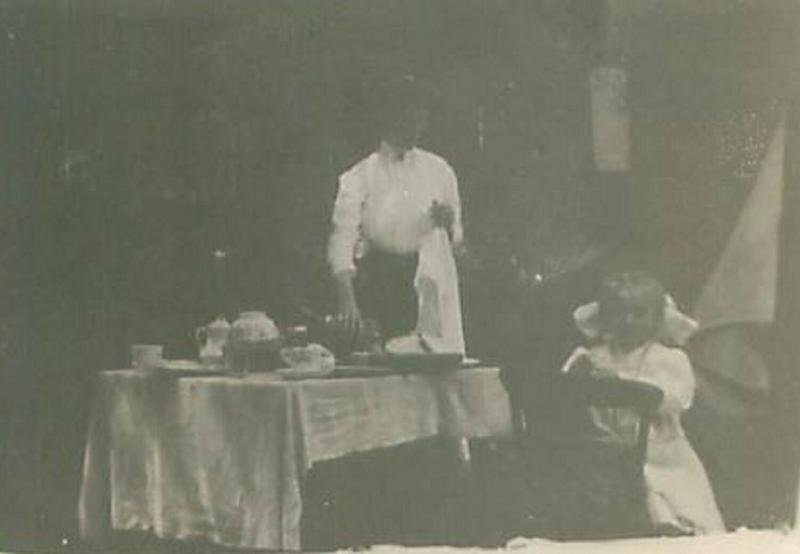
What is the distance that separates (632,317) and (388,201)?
0.27 meters

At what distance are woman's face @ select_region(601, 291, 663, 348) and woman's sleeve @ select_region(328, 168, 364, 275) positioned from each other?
26cm

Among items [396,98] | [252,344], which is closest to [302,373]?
[252,344]

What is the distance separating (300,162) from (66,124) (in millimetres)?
228

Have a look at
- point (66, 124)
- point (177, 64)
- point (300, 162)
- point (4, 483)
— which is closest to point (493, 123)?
point (300, 162)

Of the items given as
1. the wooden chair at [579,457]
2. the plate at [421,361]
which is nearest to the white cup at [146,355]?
the plate at [421,361]

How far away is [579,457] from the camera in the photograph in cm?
118

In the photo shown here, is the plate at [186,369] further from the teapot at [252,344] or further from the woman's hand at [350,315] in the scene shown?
the woman's hand at [350,315]

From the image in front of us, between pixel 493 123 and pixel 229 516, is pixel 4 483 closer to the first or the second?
pixel 229 516

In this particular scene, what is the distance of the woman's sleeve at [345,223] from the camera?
3.76 feet

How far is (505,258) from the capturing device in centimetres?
115

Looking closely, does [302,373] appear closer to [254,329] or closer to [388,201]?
[254,329]

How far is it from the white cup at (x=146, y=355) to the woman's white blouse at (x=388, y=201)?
189 millimetres

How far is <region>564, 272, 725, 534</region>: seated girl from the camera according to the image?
3.84ft

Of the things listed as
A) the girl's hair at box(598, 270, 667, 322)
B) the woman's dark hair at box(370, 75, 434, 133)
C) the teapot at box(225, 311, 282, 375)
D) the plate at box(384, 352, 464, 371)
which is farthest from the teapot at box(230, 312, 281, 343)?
the girl's hair at box(598, 270, 667, 322)
